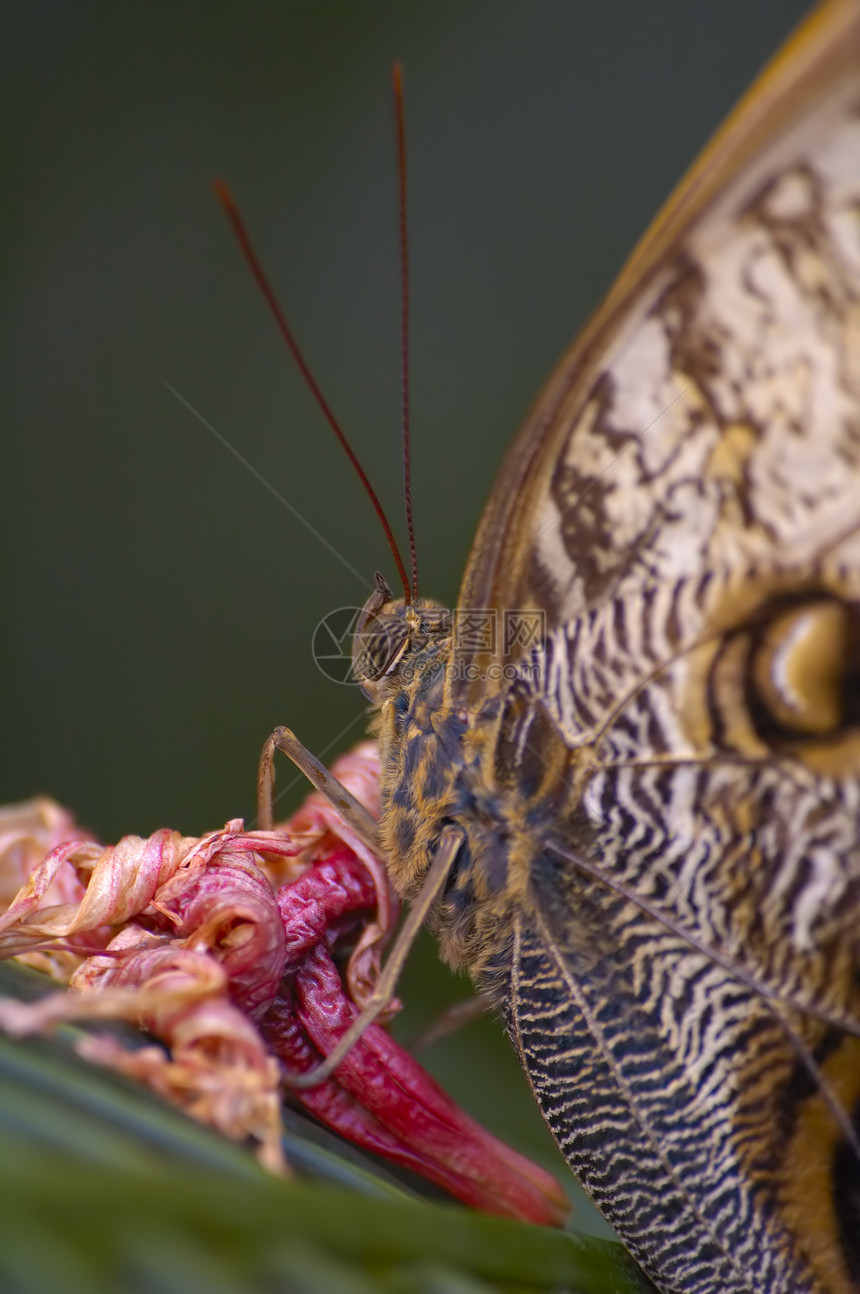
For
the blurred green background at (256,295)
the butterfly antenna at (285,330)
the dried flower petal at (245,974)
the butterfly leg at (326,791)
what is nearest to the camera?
the dried flower petal at (245,974)

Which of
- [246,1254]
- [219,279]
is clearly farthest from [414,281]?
[246,1254]

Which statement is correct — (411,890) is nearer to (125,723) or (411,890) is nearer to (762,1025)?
(762,1025)

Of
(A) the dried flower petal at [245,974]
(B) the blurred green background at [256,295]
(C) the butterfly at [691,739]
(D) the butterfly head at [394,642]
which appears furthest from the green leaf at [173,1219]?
(B) the blurred green background at [256,295]

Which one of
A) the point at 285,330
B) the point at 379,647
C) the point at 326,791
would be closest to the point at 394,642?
the point at 379,647

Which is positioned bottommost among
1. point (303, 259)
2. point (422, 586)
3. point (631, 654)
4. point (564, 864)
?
point (564, 864)

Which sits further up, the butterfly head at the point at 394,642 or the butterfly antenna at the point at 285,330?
the butterfly antenna at the point at 285,330

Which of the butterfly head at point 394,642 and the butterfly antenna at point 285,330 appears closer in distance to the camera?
the butterfly antenna at point 285,330

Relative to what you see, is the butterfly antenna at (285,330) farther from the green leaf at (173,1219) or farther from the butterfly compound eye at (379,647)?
the green leaf at (173,1219)
